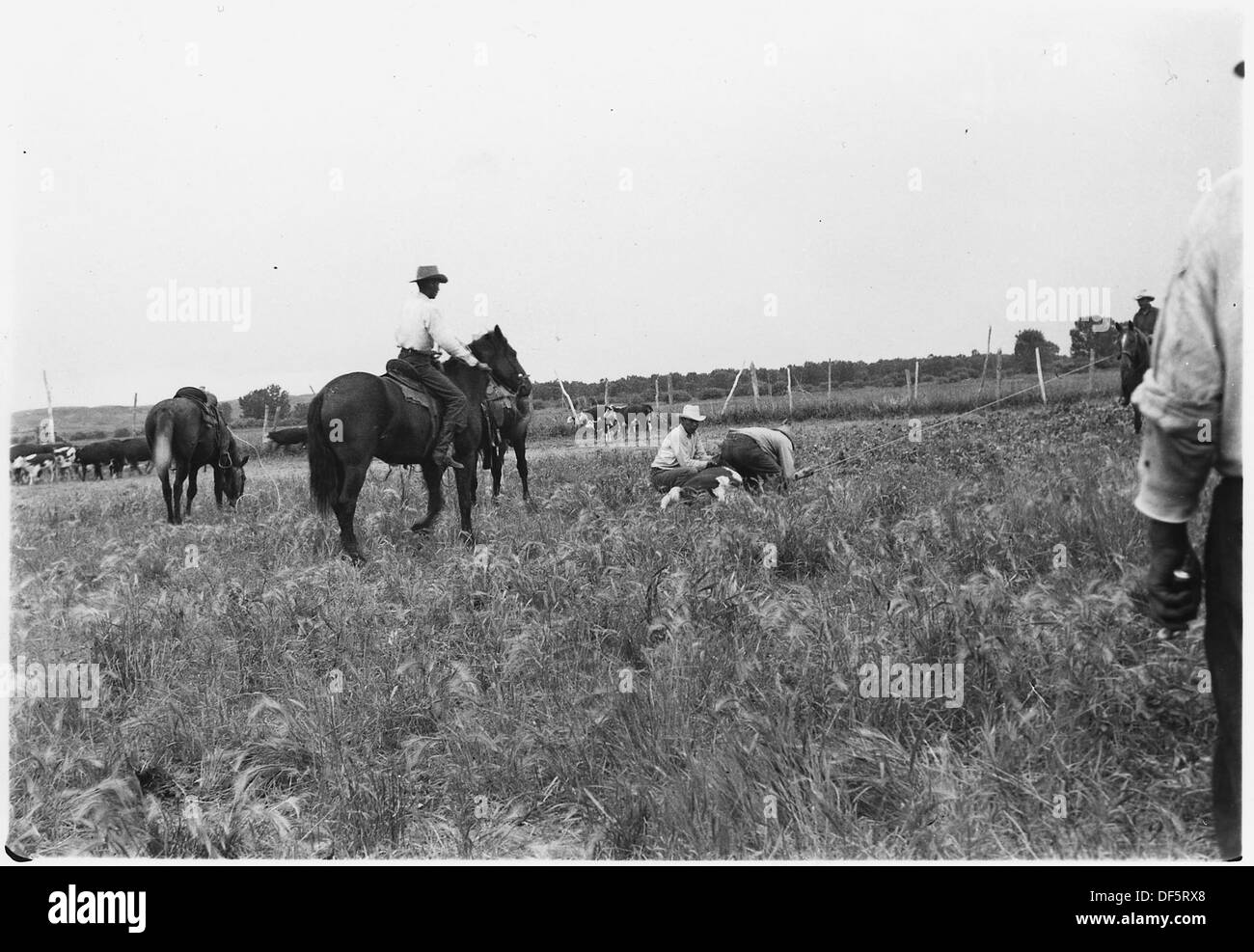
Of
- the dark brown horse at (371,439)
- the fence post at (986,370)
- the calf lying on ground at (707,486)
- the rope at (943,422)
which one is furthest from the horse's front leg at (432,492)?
the fence post at (986,370)

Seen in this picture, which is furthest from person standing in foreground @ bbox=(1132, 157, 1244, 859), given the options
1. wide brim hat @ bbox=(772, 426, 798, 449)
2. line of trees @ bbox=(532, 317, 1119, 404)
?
wide brim hat @ bbox=(772, 426, 798, 449)

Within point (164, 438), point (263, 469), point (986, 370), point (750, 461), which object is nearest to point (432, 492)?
point (263, 469)

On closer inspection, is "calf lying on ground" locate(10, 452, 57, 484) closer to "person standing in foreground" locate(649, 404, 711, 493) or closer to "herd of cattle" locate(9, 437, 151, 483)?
"herd of cattle" locate(9, 437, 151, 483)

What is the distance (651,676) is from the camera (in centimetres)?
470

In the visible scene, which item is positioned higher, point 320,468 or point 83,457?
point 83,457

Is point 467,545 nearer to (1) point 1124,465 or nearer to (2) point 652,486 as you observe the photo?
(2) point 652,486

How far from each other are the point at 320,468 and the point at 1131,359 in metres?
5.34

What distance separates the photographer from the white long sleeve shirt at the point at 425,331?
6.37 metres

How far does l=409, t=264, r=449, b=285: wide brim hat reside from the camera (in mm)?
6094

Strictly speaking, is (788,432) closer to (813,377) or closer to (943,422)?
(813,377)

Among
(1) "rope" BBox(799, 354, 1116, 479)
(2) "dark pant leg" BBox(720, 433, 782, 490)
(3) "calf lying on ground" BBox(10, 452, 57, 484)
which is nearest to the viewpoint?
(1) "rope" BBox(799, 354, 1116, 479)

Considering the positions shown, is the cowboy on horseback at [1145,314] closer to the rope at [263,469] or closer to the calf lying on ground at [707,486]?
the calf lying on ground at [707,486]

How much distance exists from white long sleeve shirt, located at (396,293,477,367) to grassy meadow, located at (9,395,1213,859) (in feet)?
4.40

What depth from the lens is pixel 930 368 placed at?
19.4 feet
